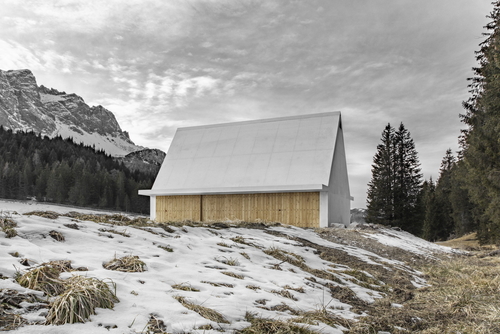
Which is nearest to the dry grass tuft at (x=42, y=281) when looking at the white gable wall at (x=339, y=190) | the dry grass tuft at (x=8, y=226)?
the dry grass tuft at (x=8, y=226)

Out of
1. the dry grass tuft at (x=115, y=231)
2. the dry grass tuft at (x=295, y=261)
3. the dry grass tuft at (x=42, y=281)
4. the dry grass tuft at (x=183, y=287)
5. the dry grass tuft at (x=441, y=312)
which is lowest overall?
the dry grass tuft at (x=441, y=312)

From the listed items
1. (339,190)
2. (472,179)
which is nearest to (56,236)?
(339,190)

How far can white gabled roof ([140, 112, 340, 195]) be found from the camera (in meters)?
18.0

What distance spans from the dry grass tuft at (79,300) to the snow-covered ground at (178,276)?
0.07 m

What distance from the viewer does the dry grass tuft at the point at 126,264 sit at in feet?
13.3

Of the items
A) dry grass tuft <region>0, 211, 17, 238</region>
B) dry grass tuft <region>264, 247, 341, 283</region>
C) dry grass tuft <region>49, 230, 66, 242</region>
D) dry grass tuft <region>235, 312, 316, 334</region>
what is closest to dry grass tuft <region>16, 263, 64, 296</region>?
dry grass tuft <region>0, 211, 17, 238</region>

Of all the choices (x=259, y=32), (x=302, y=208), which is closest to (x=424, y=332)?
(x=302, y=208)

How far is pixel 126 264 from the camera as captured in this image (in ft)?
13.5

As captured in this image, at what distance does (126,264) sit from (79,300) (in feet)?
4.35

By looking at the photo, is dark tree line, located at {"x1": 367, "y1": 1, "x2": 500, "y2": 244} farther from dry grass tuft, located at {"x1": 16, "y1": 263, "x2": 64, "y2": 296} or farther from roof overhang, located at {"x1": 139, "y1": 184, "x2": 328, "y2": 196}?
dry grass tuft, located at {"x1": 16, "y1": 263, "x2": 64, "y2": 296}

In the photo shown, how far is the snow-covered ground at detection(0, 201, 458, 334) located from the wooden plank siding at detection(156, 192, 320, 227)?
1006 centimetres

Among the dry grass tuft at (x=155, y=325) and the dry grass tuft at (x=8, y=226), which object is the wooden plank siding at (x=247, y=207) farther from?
the dry grass tuft at (x=155, y=325)

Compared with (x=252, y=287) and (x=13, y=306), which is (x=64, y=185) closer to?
(x=252, y=287)

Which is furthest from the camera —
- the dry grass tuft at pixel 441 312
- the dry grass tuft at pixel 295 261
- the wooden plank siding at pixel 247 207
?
the wooden plank siding at pixel 247 207
